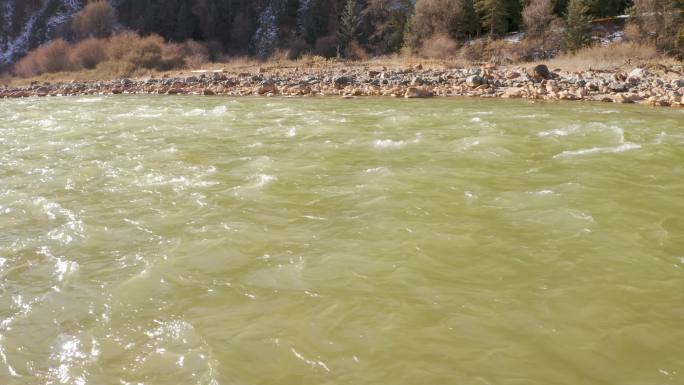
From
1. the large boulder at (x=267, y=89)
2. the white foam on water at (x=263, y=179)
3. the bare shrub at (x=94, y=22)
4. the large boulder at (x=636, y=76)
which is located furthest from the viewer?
the bare shrub at (x=94, y=22)

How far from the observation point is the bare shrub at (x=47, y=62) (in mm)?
29688

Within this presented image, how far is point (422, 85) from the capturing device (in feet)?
54.3

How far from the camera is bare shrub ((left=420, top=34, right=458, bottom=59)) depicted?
2768 centimetres

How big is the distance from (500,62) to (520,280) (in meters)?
22.7

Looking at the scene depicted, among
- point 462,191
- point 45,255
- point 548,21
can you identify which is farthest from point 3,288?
point 548,21

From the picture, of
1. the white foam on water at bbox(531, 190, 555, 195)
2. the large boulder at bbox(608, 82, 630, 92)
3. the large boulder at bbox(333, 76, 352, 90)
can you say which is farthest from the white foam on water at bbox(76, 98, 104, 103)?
the white foam on water at bbox(531, 190, 555, 195)

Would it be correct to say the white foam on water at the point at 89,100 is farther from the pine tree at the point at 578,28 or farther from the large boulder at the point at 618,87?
the pine tree at the point at 578,28

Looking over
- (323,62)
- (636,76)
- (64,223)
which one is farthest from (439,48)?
(64,223)

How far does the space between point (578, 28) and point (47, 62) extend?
2635cm

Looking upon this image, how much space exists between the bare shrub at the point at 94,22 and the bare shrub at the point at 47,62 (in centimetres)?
1020

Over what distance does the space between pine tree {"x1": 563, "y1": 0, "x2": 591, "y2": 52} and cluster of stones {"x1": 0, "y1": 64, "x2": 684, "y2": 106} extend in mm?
7701

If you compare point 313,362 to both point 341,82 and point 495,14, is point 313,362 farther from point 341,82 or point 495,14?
point 495,14

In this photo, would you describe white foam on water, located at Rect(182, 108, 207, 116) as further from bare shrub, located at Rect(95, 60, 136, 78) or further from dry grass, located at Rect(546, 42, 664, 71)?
bare shrub, located at Rect(95, 60, 136, 78)

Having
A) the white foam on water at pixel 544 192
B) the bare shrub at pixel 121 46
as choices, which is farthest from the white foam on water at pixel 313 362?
the bare shrub at pixel 121 46
